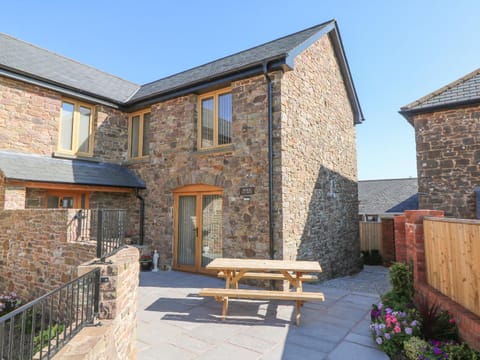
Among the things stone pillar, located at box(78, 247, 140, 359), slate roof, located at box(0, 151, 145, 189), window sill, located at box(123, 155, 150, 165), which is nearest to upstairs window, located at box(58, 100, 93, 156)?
slate roof, located at box(0, 151, 145, 189)

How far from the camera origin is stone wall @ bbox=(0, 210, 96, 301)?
6.51 meters

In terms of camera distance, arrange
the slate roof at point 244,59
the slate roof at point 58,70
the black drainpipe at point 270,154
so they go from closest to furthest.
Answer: the black drainpipe at point 270,154, the slate roof at point 244,59, the slate roof at point 58,70

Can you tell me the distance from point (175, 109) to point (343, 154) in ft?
22.6

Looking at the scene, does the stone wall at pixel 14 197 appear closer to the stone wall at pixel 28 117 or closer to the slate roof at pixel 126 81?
the stone wall at pixel 28 117

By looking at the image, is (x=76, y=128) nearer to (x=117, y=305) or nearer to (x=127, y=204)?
(x=127, y=204)

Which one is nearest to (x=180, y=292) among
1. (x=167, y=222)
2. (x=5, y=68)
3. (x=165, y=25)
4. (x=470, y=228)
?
(x=167, y=222)

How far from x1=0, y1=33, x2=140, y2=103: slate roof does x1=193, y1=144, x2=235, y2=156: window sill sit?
4374 mm

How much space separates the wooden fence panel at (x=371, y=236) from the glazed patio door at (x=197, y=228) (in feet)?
32.1

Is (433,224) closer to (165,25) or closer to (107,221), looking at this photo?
(107,221)

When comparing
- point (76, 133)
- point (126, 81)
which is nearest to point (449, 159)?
point (76, 133)

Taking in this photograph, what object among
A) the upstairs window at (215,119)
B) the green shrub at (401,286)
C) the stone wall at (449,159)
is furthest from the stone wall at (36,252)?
the stone wall at (449,159)

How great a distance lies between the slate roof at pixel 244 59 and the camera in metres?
7.92

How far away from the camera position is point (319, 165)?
9.55m

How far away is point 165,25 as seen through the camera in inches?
393
